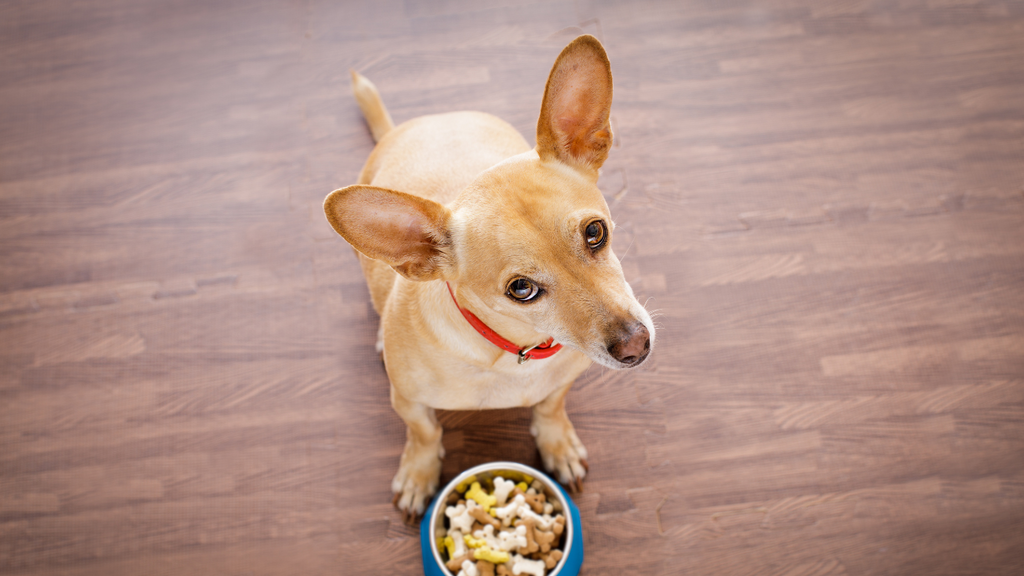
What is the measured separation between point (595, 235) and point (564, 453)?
1245 millimetres

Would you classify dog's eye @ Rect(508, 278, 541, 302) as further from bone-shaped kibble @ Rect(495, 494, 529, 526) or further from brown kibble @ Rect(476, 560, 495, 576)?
brown kibble @ Rect(476, 560, 495, 576)

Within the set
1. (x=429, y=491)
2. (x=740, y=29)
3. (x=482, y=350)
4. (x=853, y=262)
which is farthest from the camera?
(x=740, y=29)

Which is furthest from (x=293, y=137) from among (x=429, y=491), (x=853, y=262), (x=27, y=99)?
(x=853, y=262)

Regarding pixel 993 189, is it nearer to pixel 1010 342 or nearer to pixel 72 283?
pixel 1010 342

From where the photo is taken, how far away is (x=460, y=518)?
7.06 ft

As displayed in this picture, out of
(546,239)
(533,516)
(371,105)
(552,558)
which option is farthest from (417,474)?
(371,105)

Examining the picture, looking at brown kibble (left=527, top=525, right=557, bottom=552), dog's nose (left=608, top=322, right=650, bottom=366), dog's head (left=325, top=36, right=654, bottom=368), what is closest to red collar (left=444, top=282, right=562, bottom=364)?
dog's head (left=325, top=36, right=654, bottom=368)

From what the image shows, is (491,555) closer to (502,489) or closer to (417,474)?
(502,489)

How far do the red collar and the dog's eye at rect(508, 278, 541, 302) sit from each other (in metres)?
0.20

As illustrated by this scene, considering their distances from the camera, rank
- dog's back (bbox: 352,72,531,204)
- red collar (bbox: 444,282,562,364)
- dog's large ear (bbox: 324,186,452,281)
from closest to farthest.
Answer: dog's large ear (bbox: 324,186,452,281) < red collar (bbox: 444,282,562,364) < dog's back (bbox: 352,72,531,204)

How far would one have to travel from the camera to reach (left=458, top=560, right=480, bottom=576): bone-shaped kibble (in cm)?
203

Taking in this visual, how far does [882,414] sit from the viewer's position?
2.62m

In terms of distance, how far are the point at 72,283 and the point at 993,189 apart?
15.1ft

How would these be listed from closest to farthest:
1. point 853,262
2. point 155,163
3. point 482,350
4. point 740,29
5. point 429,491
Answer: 1. point 482,350
2. point 429,491
3. point 853,262
4. point 155,163
5. point 740,29
